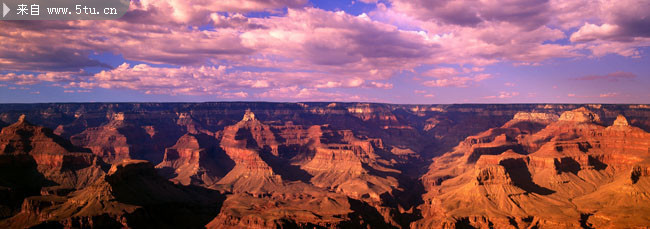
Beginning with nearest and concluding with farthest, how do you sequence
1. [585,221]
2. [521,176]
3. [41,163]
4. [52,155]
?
[585,221], [41,163], [52,155], [521,176]

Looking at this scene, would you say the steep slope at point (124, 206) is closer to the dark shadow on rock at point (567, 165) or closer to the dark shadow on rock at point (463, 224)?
the dark shadow on rock at point (463, 224)

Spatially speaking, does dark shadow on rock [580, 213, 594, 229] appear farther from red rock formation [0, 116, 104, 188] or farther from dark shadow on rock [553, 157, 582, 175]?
red rock formation [0, 116, 104, 188]

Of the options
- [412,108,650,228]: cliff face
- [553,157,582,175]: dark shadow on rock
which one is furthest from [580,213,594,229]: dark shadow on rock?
[553,157,582,175]: dark shadow on rock

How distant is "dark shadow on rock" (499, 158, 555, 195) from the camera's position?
496 feet

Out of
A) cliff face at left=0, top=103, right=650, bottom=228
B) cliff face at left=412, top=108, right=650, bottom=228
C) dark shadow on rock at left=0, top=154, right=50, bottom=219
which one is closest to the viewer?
cliff face at left=0, top=103, right=650, bottom=228

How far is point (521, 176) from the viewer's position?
165 meters

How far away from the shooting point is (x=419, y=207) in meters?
153

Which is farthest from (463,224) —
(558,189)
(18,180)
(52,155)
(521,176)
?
(52,155)

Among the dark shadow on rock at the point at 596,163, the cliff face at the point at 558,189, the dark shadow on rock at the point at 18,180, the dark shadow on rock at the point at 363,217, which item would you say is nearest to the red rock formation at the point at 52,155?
the dark shadow on rock at the point at 18,180

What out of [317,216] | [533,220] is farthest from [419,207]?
[317,216]

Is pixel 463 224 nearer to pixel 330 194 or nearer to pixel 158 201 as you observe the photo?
pixel 330 194

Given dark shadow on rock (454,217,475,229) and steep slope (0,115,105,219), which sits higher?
steep slope (0,115,105,219)

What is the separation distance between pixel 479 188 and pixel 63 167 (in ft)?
409

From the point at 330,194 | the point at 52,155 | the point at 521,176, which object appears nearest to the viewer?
the point at 330,194
